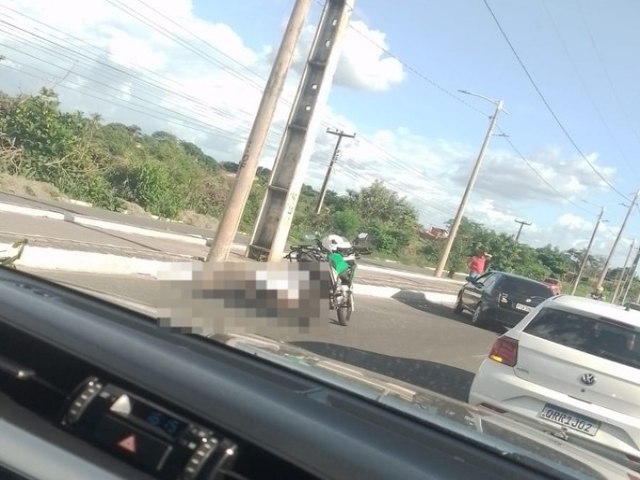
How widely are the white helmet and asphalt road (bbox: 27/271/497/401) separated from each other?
1178 millimetres

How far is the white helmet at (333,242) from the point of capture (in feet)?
37.6

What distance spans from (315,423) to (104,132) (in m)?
31.9

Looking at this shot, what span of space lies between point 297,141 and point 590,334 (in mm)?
10898

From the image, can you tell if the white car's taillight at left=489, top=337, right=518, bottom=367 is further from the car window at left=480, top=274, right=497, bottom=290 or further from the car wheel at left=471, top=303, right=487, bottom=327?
the car wheel at left=471, top=303, right=487, bottom=327

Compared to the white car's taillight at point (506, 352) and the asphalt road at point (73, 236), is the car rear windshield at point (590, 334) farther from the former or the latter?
the asphalt road at point (73, 236)

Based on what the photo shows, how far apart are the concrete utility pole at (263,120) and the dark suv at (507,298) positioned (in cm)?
739

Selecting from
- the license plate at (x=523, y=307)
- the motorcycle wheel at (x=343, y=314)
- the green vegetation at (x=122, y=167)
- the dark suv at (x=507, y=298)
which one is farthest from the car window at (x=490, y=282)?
the motorcycle wheel at (x=343, y=314)

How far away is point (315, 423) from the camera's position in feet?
6.42

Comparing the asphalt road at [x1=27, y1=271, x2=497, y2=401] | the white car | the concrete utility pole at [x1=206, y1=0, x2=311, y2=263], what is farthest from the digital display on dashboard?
the concrete utility pole at [x1=206, y1=0, x2=311, y2=263]

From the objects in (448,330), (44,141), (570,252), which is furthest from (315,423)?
(570,252)

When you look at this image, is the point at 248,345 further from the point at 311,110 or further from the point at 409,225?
the point at 409,225

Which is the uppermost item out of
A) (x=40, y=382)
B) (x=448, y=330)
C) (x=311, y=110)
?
(x=311, y=110)

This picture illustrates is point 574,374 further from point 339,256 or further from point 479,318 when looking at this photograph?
point 479,318

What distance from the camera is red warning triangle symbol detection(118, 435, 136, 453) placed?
1982mm
